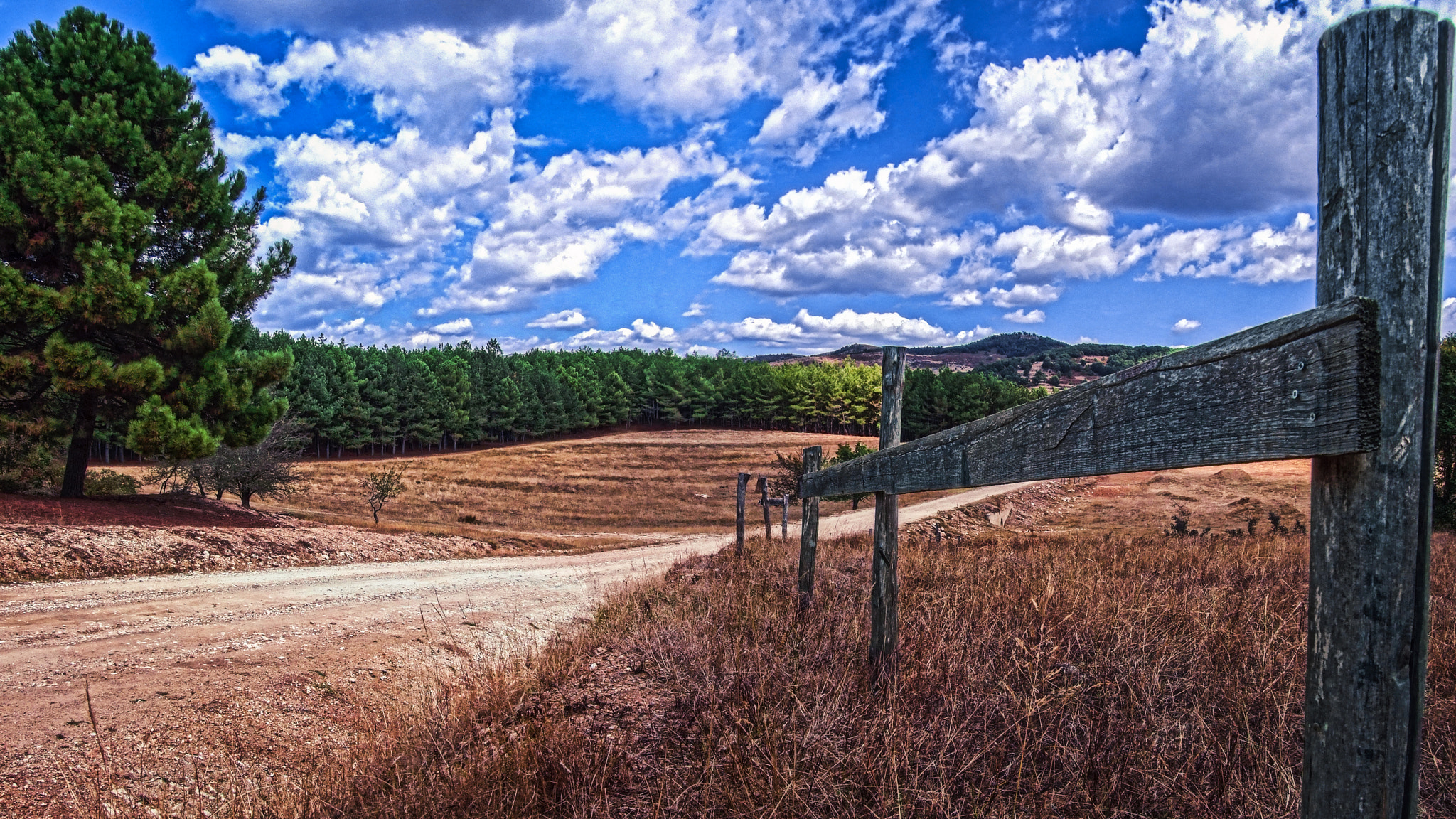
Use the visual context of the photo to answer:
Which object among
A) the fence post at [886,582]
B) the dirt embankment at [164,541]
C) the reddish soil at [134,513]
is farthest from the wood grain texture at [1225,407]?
the reddish soil at [134,513]

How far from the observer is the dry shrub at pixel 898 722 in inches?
105

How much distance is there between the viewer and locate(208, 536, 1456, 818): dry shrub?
267 centimetres

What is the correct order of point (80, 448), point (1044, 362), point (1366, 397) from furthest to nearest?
point (1044, 362), point (80, 448), point (1366, 397)

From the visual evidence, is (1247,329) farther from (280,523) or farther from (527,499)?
(527,499)

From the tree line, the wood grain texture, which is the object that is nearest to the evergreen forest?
the tree line

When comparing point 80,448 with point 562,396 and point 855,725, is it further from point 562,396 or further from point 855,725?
point 562,396

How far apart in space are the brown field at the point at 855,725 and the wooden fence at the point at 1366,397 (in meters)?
1.23

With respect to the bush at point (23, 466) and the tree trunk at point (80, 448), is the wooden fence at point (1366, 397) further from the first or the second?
the bush at point (23, 466)

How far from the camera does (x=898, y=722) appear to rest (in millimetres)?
3029

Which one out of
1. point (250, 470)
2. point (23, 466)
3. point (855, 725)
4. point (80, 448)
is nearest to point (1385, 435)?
point (855, 725)

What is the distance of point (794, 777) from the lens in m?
2.72

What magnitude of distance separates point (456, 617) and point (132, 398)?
11765mm

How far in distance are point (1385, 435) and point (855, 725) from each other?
88.7 inches

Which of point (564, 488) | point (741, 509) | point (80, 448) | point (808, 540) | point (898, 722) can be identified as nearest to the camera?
point (898, 722)
